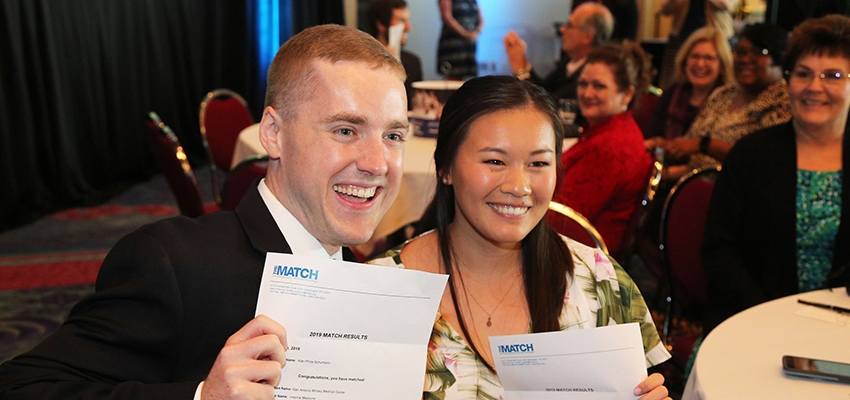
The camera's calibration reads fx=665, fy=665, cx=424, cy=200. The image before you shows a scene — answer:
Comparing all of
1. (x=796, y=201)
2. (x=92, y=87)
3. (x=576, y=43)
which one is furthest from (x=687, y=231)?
(x=92, y=87)

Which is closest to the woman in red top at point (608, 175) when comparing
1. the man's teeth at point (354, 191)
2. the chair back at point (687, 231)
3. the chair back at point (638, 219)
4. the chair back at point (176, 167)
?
the chair back at point (638, 219)

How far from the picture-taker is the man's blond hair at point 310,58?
1092 mm

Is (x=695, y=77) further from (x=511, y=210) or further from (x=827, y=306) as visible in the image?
(x=511, y=210)

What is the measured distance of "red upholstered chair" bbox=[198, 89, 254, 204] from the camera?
4.66 metres

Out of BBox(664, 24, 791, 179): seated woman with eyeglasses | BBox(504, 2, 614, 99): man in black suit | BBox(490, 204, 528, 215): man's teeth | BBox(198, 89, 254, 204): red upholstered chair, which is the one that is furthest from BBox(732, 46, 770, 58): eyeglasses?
BBox(198, 89, 254, 204): red upholstered chair

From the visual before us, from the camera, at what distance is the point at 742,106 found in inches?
145

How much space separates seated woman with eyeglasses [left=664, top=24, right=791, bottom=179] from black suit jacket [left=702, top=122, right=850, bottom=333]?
130 cm

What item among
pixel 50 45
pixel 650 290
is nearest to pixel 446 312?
pixel 650 290

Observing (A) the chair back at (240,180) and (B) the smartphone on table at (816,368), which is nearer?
(B) the smartphone on table at (816,368)

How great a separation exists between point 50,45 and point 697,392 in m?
5.73

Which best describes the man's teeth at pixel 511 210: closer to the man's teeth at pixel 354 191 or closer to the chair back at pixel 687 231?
the man's teeth at pixel 354 191

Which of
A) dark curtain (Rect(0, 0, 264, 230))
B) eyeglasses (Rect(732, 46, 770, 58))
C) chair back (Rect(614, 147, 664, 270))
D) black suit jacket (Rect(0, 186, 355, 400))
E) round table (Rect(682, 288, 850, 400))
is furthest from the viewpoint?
dark curtain (Rect(0, 0, 264, 230))

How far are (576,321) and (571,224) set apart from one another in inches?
20.9

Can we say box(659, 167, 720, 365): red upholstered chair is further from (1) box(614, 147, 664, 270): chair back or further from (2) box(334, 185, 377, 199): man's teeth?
(2) box(334, 185, 377, 199): man's teeth
